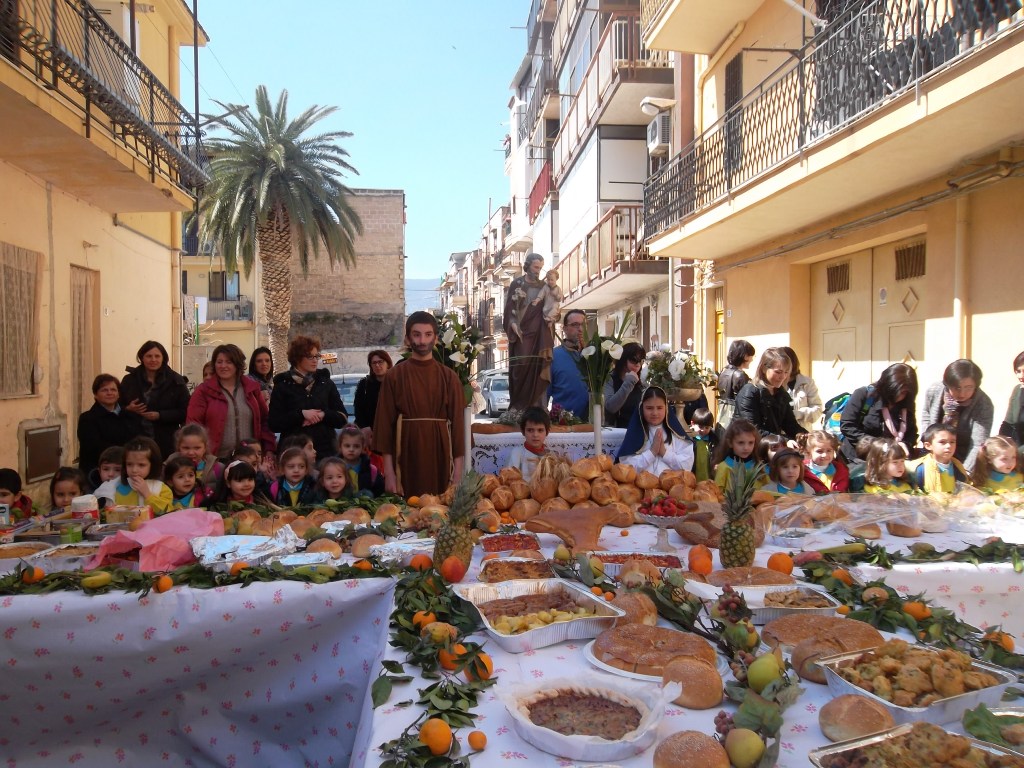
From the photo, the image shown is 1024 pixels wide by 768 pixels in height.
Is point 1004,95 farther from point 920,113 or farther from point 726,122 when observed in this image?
point 726,122

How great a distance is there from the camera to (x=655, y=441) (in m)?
5.00

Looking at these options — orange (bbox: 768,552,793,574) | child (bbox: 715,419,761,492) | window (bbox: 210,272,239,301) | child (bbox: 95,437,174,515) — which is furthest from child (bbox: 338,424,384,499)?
window (bbox: 210,272,239,301)

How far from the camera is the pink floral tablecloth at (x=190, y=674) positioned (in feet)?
8.60

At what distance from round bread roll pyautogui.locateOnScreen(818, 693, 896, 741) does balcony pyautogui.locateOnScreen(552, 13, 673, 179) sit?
615 inches

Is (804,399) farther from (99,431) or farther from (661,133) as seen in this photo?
(661,133)

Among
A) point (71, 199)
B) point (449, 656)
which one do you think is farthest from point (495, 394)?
point (449, 656)

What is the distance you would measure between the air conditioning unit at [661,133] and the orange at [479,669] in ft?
53.4

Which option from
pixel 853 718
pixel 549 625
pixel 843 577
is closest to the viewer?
pixel 853 718

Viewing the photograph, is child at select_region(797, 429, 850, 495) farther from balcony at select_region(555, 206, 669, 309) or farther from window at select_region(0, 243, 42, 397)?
balcony at select_region(555, 206, 669, 309)

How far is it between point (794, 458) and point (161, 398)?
497 cm

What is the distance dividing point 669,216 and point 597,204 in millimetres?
6304

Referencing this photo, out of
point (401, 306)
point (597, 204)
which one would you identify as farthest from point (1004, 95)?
point (401, 306)

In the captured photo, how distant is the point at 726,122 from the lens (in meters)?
11.6

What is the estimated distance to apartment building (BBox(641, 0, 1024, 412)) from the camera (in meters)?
6.75
